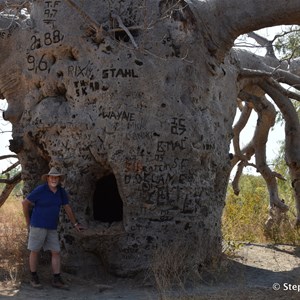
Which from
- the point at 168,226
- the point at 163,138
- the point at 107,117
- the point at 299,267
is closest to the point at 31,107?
the point at 107,117

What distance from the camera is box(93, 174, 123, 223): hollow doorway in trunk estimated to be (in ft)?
25.0

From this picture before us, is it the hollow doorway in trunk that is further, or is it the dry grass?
the hollow doorway in trunk

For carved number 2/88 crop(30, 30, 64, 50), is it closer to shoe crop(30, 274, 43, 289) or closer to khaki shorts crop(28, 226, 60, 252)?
khaki shorts crop(28, 226, 60, 252)

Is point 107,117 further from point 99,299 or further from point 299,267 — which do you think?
point 299,267

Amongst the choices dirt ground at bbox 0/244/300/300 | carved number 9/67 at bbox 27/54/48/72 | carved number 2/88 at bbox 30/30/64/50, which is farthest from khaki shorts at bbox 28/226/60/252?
carved number 2/88 at bbox 30/30/64/50

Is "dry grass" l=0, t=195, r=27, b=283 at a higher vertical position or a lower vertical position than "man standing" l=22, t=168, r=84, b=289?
lower

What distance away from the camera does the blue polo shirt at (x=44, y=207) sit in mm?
6109

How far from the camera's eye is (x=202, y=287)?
246 inches

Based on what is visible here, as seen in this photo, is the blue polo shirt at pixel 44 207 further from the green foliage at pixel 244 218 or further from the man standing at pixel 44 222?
the green foliage at pixel 244 218

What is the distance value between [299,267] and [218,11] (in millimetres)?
3227

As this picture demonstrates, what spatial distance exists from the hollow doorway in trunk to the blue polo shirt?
1353 mm

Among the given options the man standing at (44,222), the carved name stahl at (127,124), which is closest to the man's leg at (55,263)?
the man standing at (44,222)

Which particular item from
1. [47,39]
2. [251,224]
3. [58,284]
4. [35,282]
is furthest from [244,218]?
[35,282]

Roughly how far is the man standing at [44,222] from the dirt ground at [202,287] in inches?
7.1
